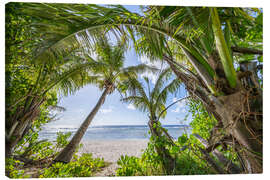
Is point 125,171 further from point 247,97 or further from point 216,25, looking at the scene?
point 216,25

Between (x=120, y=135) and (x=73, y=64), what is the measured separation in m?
1.20

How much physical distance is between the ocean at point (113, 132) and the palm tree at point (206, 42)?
0.47m

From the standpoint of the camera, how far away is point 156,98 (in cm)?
185

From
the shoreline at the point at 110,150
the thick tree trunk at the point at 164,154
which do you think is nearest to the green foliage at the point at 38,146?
the shoreline at the point at 110,150

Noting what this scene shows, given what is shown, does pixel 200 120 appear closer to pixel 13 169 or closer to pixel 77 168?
pixel 77 168

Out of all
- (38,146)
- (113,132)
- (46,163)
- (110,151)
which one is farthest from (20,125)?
(113,132)

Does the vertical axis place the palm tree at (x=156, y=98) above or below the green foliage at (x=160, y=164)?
above

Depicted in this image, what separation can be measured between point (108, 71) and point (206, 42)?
119cm

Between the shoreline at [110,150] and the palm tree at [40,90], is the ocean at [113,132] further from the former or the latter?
the palm tree at [40,90]

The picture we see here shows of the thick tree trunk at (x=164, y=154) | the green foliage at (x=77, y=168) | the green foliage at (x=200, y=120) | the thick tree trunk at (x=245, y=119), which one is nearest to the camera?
the thick tree trunk at (x=245, y=119)

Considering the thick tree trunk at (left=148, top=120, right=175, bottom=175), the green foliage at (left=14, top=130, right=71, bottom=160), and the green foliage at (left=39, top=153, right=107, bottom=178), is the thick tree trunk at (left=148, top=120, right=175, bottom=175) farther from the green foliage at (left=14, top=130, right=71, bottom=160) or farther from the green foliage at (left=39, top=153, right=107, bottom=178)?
the green foliage at (left=14, top=130, right=71, bottom=160)

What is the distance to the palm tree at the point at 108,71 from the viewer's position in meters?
1.55

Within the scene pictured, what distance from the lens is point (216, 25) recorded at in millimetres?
1110

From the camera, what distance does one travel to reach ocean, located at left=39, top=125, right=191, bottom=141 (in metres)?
1.44
